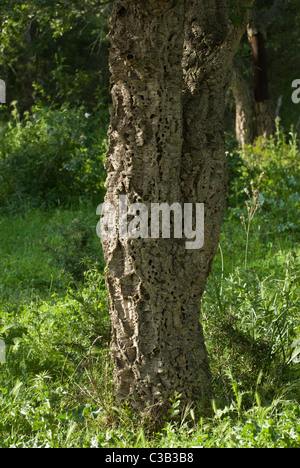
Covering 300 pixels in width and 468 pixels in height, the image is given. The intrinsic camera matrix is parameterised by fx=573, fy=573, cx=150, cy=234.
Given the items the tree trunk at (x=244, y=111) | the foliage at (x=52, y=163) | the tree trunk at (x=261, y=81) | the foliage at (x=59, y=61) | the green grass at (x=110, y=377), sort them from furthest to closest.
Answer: the tree trunk at (x=244, y=111)
the tree trunk at (x=261, y=81)
the foliage at (x=59, y=61)
the foliage at (x=52, y=163)
the green grass at (x=110, y=377)

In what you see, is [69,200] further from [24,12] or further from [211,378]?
[211,378]

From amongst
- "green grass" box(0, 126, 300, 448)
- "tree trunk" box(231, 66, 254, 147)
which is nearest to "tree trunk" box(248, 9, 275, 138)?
"tree trunk" box(231, 66, 254, 147)

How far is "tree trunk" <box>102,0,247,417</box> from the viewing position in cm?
285

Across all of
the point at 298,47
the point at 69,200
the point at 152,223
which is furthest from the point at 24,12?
the point at 298,47

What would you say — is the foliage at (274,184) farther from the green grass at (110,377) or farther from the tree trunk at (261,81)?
the tree trunk at (261,81)

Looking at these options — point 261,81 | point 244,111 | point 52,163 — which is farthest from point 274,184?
point 244,111

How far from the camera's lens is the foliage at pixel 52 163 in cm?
873

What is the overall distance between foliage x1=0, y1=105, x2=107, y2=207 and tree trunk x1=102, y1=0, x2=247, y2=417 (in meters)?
5.72

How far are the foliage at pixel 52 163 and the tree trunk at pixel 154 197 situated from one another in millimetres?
5723

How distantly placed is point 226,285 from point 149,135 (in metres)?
1.67

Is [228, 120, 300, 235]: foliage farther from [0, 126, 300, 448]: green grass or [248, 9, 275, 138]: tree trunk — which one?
[248, 9, 275, 138]: tree trunk

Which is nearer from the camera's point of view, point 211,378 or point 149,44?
point 149,44

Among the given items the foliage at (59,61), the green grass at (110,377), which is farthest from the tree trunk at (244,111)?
the green grass at (110,377)

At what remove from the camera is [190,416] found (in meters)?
2.95
